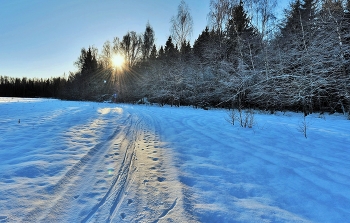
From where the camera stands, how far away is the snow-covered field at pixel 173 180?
2.11 m

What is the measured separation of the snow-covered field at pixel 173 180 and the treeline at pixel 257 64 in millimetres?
3620

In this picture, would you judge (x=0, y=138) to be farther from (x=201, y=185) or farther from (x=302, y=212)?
(x=302, y=212)

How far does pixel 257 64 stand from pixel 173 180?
15.4 meters

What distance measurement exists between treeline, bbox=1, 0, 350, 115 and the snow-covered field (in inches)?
143

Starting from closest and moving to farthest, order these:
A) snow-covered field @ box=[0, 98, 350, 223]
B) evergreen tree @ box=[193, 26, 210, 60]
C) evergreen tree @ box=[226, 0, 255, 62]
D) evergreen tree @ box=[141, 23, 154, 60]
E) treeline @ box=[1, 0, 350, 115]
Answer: snow-covered field @ box=[0, 98, 350, 223]
treeline @ box=[1, 0, 350, 115]
evergreen tree @ box=[226, 0, 255, 62]
evergreen tree @ box=[193, 26, 210, 60]
evergreen tree @ box=[141, 23, 154, 60]

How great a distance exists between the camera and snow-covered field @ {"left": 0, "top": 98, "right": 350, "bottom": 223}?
82.9 inches

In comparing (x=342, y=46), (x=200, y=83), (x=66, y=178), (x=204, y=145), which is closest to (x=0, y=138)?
(x=66, y=178)

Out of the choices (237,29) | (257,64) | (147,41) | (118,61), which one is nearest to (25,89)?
(118,61)

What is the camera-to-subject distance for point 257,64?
15.8 m

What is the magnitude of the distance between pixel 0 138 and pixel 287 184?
650 centimetres

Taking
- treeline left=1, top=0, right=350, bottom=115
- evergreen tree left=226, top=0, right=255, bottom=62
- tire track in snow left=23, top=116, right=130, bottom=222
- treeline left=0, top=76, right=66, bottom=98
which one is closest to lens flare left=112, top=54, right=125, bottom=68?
treeline left=1, top=0, right=350, bottom=115

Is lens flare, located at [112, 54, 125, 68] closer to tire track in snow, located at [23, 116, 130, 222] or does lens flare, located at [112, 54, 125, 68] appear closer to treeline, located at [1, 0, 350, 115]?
treeline, located at [1, 0, 350, 115]

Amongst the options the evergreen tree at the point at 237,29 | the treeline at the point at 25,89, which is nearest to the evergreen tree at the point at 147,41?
the evergreen tree at the point at 237,29

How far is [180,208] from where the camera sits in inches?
86.2
